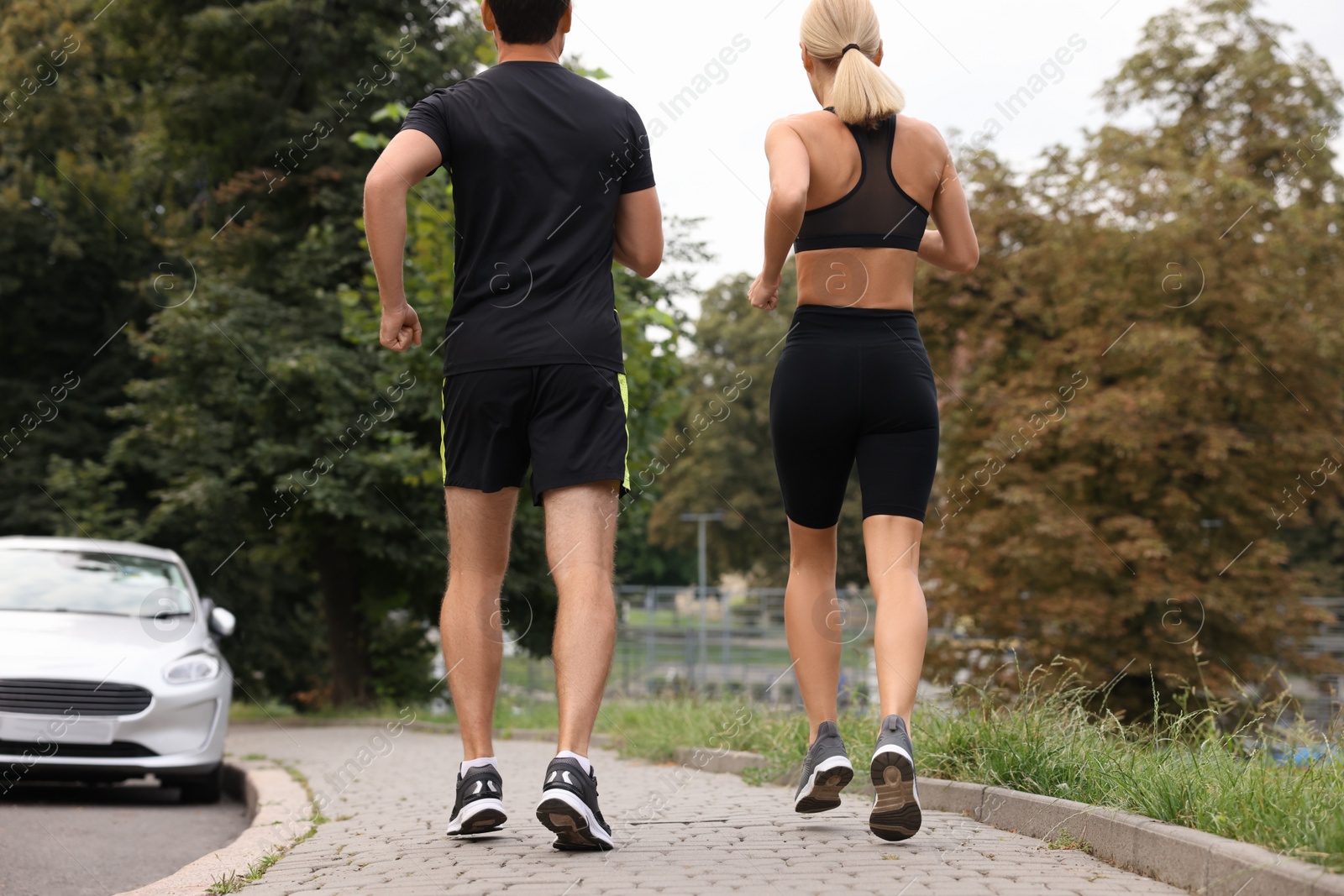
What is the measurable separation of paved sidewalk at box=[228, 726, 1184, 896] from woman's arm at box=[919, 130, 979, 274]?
175cm

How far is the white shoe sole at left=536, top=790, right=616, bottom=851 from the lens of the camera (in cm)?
317

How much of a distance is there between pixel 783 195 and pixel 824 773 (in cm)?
164

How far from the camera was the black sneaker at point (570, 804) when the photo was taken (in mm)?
3172

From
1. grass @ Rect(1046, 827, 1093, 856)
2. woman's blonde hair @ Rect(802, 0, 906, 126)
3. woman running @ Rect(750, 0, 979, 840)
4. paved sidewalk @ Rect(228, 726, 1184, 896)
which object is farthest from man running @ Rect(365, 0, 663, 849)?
grass @ Rect(1046, 827, 1093, 856)

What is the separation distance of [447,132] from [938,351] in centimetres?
1396

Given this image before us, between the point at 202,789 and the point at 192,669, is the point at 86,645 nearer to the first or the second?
the point at 192,669

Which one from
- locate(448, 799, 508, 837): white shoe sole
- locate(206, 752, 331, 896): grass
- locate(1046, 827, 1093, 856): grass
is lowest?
locate(206, 752, 331, 896): grass

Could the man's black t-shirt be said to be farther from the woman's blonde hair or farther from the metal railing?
the metal railing

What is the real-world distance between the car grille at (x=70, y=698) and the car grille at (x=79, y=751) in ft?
0.59

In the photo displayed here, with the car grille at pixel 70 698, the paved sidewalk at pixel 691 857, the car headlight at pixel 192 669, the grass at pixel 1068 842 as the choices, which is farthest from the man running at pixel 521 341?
the car headlight at pixel 192 669

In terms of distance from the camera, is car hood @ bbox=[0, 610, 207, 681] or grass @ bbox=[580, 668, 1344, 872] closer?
grass @ bbox=[580, 668, 1344, 872]

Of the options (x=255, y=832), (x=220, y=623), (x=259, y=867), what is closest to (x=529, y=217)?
(x=259, y=867)

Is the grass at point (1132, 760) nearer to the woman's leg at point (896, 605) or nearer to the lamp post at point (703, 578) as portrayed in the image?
the woman's leg at point (896, 605)

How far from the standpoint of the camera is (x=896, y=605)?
3.72 m
